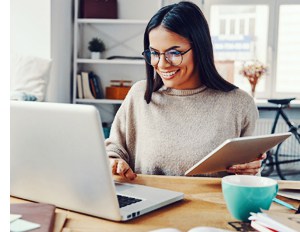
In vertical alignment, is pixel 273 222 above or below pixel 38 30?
below

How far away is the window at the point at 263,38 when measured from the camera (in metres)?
4.25

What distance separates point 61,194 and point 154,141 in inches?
26.1

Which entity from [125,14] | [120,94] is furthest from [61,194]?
[125,14]

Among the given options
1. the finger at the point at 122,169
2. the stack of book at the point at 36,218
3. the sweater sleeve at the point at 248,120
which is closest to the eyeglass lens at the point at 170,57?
the sweater sleeve at the point at 248,120

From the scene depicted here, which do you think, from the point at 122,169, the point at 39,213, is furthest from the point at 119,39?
the point at 39,213

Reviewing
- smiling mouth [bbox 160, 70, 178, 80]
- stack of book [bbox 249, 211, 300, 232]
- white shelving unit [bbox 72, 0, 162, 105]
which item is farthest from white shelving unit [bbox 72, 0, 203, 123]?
stack of book [bbox 249, 211, 300, 232]

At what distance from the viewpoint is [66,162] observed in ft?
2.79

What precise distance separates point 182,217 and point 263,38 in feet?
12.1

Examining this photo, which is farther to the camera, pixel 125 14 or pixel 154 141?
pixel 125 14

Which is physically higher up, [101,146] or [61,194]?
[101,146]

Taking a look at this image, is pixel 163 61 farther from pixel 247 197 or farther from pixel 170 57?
pixel 247 197

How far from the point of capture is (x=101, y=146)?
0.78 metres

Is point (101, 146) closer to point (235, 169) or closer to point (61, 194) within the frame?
point (61, 194)

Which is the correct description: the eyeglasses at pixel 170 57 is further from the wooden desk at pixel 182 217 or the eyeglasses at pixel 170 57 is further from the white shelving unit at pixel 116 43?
the white shelving unit at pixel 116 43
